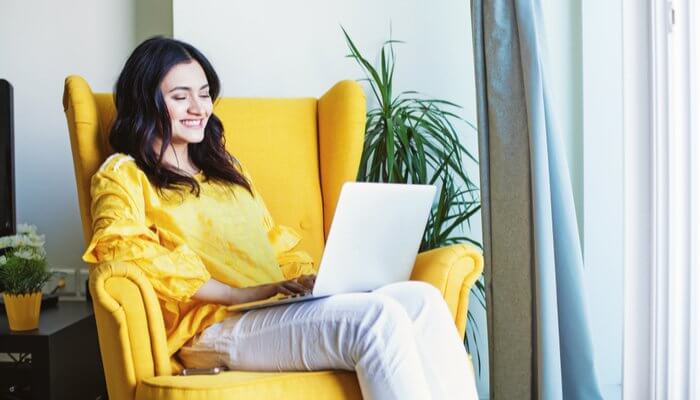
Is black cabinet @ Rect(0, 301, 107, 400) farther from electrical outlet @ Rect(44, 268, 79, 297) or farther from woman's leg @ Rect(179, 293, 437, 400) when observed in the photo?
woman's leg @ Rect(179, 293, 437, 400)

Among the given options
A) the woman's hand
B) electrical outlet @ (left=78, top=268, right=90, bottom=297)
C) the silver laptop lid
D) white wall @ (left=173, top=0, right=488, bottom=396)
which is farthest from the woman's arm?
electrical outlet @ (left=78, top=268, right=90, bottom=297)

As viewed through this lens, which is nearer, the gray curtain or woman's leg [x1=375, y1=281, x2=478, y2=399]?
woman's leg [x1=375, y1=281, x2=478, y2=399]

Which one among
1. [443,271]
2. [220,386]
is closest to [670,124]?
[443,271]

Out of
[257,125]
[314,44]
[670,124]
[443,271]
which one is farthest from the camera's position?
[314,44]

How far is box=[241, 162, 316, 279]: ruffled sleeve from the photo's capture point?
7.20ft

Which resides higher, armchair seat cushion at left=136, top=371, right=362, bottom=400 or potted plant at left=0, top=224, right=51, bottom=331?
potted plant at left=0, top=224, right=51, bottom=331

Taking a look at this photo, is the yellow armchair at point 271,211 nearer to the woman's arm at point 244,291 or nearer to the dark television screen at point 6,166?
the woman's arm at point 244,291

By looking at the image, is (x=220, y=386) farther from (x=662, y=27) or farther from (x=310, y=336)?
(x=662, y=27)

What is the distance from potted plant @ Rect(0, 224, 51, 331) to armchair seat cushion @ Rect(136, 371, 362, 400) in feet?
2.56

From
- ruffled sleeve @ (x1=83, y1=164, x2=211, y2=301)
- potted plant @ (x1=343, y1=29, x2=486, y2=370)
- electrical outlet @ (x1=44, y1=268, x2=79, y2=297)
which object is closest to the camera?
ruffled sleeve @ (x1=83, y1=164, x2=211, y2=301)

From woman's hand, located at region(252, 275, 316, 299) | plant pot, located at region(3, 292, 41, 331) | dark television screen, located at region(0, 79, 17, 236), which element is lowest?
plant pot, located at region(3, 292, 41, 331)

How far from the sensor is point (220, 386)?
4.97 ft

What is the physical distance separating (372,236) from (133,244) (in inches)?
19.3

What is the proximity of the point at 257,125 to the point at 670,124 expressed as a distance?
1138 mm
